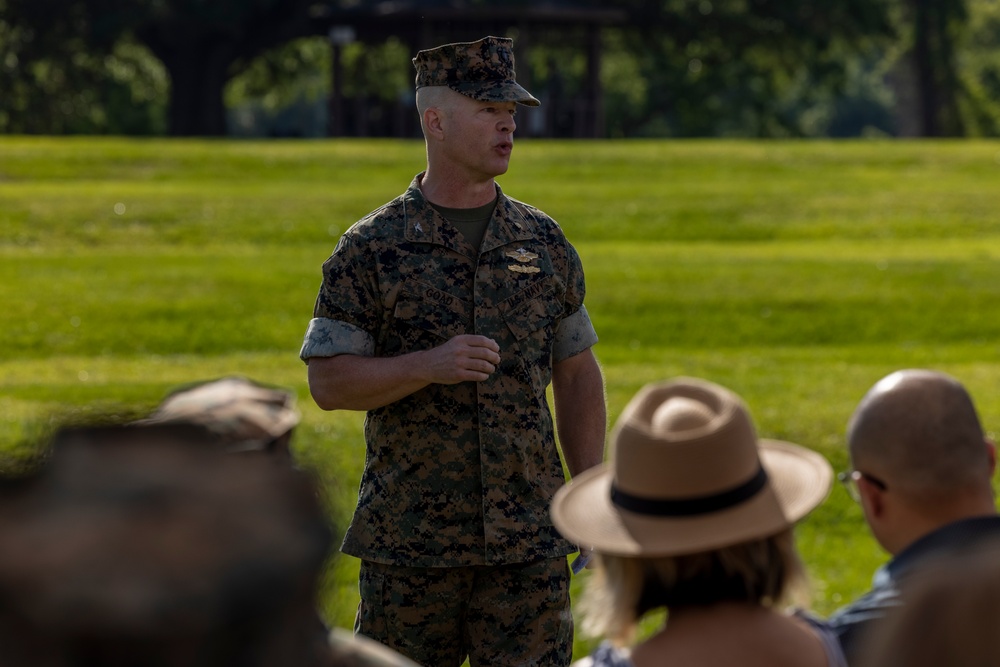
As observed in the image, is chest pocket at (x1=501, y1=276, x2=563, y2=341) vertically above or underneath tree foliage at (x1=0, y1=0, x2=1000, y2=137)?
above

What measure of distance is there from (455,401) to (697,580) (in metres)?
1.52

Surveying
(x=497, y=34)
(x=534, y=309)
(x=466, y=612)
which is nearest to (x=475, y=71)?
(x=534, y=309)

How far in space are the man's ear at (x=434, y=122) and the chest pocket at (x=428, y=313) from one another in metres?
0.40

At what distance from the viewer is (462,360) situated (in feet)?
11.8

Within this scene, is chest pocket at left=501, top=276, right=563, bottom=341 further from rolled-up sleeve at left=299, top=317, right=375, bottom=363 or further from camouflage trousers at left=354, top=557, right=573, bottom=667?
camouflage trousers at left=354, top=557, right=573, bottom=667

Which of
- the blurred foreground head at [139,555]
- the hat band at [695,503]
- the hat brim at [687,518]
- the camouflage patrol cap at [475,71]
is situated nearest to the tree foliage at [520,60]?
the camouflage patrol cap at [475,71]

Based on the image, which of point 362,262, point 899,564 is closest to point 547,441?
point 362,262

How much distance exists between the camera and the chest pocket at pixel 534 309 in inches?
151

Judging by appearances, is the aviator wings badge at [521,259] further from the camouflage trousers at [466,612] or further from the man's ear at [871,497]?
the man's ear at [871,497]

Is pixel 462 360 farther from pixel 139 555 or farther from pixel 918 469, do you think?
pixel 139 555

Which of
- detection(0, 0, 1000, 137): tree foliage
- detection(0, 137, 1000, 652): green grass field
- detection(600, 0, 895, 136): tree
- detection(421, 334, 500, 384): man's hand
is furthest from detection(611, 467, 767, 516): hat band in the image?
detection(600, 0, 895, 136): tree

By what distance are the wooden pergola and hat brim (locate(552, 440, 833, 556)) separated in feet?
102

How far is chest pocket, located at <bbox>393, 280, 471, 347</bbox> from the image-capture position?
380 cm

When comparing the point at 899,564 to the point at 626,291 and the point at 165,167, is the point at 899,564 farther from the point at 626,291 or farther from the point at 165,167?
the point at 165,167
